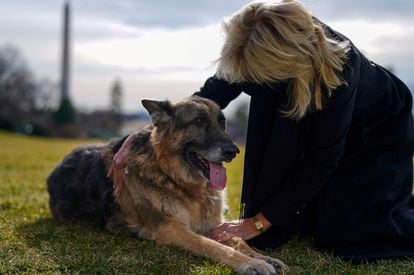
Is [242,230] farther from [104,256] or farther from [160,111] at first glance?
[160,111]

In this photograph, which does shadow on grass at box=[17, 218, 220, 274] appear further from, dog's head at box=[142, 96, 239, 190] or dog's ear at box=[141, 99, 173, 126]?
dog's ear at box=[141, 99, 173, 126]

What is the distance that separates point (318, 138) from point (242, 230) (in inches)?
43.3

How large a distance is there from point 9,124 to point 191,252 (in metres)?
61.0

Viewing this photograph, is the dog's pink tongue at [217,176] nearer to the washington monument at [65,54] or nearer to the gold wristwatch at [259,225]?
the gold wristwatch at [259,225]

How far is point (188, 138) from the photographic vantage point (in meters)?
4.80

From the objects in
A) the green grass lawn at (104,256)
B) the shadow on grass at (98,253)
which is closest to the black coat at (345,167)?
the green grass lawn at (104,256)

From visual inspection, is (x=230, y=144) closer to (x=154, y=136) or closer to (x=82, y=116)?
(x=154, y=136)

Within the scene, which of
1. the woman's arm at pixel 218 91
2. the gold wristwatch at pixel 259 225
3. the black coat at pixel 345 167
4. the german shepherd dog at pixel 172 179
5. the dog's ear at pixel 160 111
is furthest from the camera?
the woman's arm at pixel 218 91

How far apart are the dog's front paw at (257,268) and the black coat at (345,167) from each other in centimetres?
68

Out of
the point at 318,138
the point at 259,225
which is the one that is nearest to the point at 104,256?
the point at 259,225

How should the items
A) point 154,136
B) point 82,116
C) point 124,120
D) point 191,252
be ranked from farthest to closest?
point 124,120 < point 82,116 < point 154,136 < point 191,252

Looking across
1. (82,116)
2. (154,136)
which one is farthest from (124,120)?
(154,136)

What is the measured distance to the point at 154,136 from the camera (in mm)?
4930

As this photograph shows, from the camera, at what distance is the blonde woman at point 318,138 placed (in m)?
3.88
